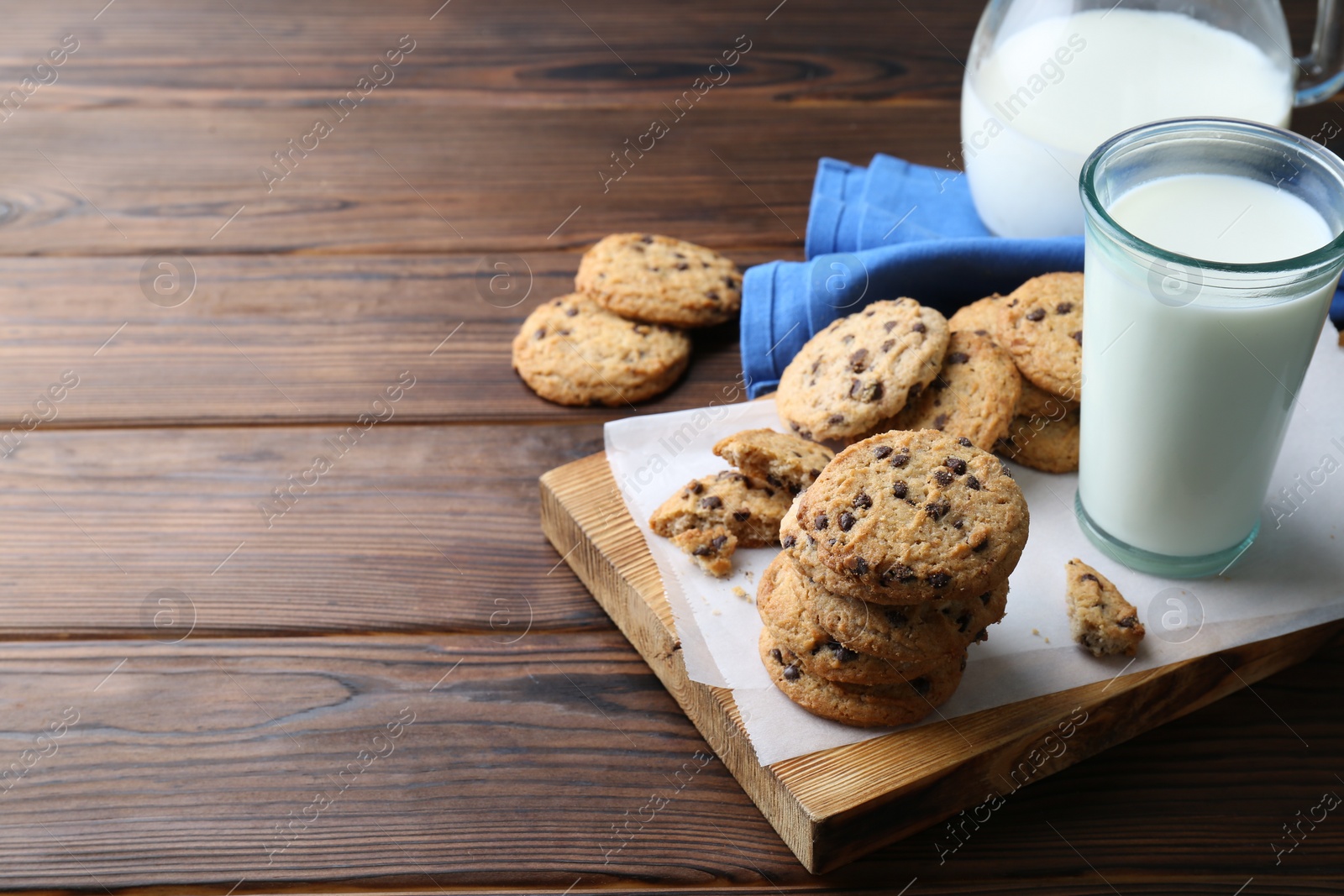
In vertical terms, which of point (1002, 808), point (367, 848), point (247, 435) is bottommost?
point (1002, 808)

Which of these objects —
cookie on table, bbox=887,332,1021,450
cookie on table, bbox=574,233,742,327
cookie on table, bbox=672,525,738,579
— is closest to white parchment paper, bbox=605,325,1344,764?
cookie on table, bbox=672,525,738,579

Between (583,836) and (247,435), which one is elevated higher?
(247,435)

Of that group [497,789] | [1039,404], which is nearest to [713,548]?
[497,789]

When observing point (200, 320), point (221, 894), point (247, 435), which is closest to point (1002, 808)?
point (221, 894)

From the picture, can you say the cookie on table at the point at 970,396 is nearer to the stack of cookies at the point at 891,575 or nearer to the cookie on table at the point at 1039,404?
the cookie on table at the point at 1039,404

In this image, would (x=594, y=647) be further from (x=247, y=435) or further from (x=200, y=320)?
(x=200, y=320)

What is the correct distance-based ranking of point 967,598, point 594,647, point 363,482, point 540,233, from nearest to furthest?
1. point 967,598
2. point 594,647
3. point 363,482
4. point 540,233

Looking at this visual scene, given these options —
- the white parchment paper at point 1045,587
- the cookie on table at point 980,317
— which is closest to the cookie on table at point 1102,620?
the white parchment paper at point 1045,587
